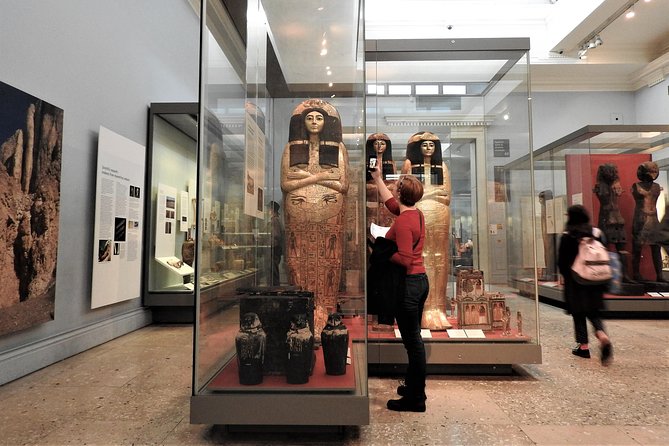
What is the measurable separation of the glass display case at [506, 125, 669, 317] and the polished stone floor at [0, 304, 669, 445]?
2914 mm

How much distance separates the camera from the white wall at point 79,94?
3.76 metres

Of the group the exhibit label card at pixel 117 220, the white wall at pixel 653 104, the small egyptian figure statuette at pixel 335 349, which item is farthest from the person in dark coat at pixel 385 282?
the white wall at pixel 653 104

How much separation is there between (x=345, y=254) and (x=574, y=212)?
5.84 feet

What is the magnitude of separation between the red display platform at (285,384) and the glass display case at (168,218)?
3716mm

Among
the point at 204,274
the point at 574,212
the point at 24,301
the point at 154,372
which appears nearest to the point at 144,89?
the point at 24,301

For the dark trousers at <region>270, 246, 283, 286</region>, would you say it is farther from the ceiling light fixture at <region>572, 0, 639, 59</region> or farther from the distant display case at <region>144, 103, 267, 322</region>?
the ceiling light fixture at <region>572, 0, 639, 59</region>

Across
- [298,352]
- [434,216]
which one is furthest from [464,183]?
[298,352]

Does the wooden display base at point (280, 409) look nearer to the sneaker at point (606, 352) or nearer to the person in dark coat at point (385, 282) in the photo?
the person in dark coat at point (385, 282)

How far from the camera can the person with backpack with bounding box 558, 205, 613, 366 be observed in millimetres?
3070

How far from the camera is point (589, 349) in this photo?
185 inches

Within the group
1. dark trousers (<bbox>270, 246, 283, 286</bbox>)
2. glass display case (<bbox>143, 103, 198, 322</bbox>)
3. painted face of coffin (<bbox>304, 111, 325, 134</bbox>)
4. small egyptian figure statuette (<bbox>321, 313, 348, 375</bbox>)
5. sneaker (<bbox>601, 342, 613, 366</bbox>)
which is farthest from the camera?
glass display case (<bbox>143, 103, 198, 322</bbox>)

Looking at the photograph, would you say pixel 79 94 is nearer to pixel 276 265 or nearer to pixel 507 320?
pixel 276 265

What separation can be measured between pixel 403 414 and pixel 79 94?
4.50m

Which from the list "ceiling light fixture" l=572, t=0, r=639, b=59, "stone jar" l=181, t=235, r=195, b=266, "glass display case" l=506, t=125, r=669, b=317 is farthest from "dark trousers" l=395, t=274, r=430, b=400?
"ceiling light fixture" l=572, t=0, r=639, b=59
